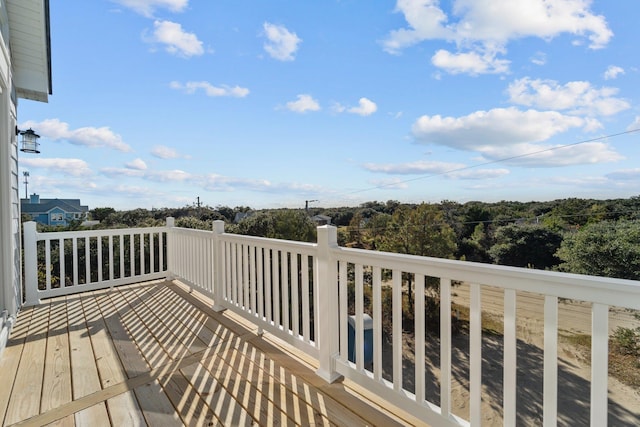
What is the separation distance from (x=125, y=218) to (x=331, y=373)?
17.7 metres

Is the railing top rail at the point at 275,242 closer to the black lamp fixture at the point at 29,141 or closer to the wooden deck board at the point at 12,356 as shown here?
the wooden deck board at the point at 12,356

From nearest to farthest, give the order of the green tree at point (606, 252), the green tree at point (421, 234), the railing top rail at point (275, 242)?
the railing top rail at point (275, 242) → the green tree at point (606, 252) → the green tree at point (421, 234)

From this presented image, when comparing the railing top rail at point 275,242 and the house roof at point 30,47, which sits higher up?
the house roof at point 30,47

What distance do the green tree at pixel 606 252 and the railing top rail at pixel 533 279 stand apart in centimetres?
1281

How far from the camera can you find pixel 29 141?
12.7ft

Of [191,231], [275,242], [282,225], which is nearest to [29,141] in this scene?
[191,231]

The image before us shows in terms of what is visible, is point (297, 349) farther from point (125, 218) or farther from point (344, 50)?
point (125, 218)

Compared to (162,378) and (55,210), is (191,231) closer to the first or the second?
(162,378)

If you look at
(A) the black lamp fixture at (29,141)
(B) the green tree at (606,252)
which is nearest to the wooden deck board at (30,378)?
(A) the black lamp fixture at (29,141)

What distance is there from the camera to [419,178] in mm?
25219

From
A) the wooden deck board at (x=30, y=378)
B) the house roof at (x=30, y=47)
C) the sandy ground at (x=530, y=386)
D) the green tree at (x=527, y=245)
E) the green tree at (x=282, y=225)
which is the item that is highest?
the house roof at (x=30, y=47)

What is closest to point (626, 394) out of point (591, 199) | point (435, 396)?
point (435, 396)

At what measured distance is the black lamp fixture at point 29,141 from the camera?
383 cm

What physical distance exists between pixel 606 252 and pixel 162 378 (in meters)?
15.0
